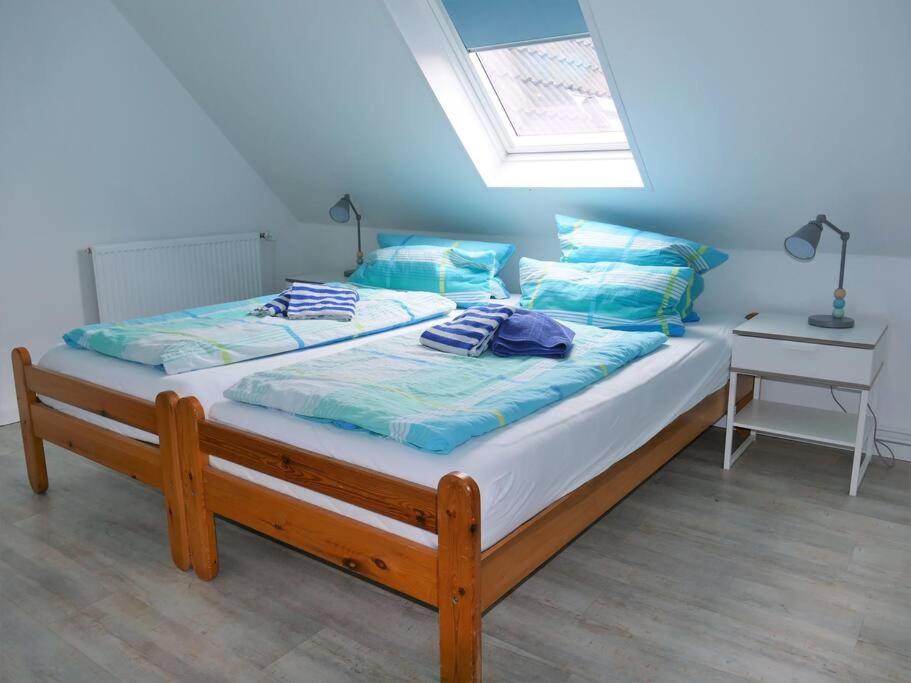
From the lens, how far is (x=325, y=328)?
2.91 meters

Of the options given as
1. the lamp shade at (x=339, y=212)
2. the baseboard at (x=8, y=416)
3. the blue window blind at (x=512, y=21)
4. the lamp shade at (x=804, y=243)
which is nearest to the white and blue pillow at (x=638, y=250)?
the lamp shade at (x=804, y=243)

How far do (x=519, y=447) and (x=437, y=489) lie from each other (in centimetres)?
27

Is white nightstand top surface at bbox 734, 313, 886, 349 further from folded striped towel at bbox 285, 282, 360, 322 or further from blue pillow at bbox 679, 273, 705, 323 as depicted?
folded striped towel at bbox 285, 282, 360, 322

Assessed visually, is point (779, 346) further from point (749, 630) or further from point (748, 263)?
point (749, 630)

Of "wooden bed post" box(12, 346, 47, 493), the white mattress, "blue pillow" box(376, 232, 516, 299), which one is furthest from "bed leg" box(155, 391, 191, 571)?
"blue pillow" box(376, 232, 516, 299)

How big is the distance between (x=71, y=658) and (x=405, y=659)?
0.82 m

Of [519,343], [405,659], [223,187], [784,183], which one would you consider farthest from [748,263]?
[223,187]

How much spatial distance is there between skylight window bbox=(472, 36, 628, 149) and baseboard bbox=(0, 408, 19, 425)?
266cm

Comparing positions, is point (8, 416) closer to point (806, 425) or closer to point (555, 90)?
point (555, 90)

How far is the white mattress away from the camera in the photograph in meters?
1.74

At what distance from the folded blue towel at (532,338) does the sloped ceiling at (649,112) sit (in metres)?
0.93

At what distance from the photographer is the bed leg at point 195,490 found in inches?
84.0

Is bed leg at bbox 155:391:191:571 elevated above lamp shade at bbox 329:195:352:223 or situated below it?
below

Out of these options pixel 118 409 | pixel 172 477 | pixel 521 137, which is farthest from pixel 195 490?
pixel 521 137
